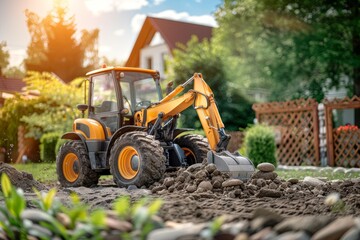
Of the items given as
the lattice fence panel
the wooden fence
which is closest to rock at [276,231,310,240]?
the wooden fence

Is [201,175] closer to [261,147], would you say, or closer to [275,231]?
[275,231]

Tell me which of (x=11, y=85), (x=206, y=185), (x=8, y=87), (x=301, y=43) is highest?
(x=301, y=43)

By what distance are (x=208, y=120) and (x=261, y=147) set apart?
20.9 ft

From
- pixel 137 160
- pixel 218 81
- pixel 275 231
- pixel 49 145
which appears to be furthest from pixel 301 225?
pixel 218 81

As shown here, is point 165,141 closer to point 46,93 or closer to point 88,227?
point 88,227

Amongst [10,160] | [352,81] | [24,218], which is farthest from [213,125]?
[352,81]

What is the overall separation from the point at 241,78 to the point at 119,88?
15.7m

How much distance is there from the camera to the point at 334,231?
3521 mm

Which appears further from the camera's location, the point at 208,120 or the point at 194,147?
the point at 194,147

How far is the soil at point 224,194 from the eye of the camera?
5816 mm

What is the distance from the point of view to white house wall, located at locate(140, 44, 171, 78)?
2958cm

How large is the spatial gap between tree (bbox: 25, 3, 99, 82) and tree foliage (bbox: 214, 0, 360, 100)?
1623 cm

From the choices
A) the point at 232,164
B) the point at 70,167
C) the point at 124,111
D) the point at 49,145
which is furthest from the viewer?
the point at 49,145

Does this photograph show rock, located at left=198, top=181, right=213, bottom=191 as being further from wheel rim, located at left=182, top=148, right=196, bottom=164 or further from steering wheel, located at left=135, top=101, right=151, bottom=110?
steering wheel, located at left=135, top=101, right=151, bottom=110
